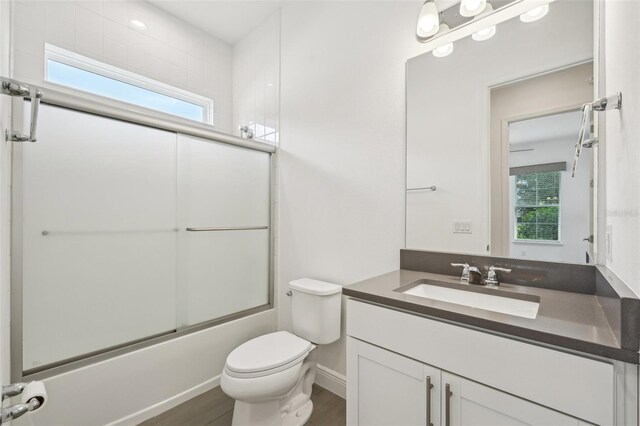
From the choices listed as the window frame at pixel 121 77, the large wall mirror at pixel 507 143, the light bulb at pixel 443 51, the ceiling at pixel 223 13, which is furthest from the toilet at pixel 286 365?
the ceiling at pixel 223 13

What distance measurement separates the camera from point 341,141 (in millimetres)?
1937

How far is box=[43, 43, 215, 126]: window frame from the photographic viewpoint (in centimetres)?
Result: 196

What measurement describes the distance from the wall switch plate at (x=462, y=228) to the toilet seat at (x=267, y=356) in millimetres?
1041

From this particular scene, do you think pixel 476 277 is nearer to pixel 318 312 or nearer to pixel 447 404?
pixel 447 404

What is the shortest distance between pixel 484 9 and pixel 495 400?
5.31 feet

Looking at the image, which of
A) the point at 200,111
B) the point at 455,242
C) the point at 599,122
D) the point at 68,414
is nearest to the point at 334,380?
the point at 455,242

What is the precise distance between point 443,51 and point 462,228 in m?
0.91

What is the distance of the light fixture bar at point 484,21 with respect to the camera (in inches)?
49.9

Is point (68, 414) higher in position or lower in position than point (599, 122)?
lower

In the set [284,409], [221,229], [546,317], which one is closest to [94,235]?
[221,229]

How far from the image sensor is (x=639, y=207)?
667mm

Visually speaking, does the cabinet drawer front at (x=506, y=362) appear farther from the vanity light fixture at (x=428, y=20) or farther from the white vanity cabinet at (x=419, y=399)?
the vanity light fixture at (x=428, y=20)

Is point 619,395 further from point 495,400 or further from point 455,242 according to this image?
point 455,242

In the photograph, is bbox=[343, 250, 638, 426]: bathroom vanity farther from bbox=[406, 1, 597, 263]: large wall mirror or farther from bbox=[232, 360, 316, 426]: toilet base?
bbox=[232, 360, 316, 426]: toilet base
